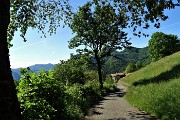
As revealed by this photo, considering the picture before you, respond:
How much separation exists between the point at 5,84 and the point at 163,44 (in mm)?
108578

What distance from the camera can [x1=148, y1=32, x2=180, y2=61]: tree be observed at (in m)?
110

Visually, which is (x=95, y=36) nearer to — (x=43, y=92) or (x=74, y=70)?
(x=74, y=70)

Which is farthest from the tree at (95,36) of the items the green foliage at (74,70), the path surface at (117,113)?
the path surface at (117,113)

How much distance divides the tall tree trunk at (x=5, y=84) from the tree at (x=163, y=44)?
343 ft

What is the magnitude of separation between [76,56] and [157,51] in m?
63.8

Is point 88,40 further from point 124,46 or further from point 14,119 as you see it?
point 14,119

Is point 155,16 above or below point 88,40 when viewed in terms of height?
below

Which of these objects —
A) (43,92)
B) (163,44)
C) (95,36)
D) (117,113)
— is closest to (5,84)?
(43,92)

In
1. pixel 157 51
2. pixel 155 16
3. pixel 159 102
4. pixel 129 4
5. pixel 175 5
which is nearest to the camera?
pixel 175 5

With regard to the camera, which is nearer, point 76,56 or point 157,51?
point 76,56

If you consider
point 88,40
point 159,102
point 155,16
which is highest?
point 88,40

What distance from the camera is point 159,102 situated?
18.1 meters

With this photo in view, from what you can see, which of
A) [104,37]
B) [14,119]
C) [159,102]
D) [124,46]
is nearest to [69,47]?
[104,37]

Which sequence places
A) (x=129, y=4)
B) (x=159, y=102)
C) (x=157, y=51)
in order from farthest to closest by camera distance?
1. (x=157, y=51)
2. (x=159, y=102)
3. (x=129, y=4)
